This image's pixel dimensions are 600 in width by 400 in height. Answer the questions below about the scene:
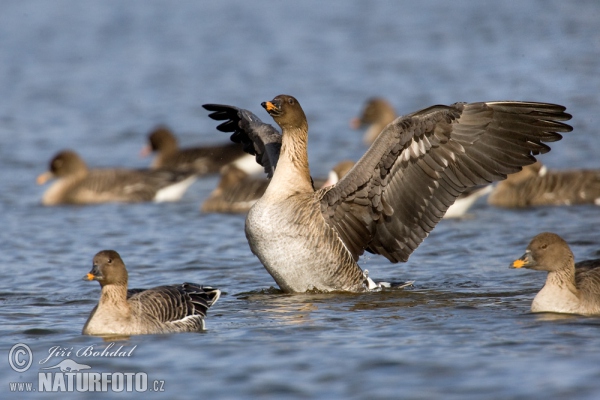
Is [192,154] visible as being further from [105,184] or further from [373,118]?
[373,118]

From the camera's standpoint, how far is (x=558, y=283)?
8.55 metres

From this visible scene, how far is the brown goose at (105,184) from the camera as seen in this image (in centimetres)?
1719

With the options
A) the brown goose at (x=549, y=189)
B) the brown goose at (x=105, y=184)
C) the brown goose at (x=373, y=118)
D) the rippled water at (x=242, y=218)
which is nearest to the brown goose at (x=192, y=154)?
the rippled water at (x=242, y=218)

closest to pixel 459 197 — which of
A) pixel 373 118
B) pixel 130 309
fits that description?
pixel 373 118

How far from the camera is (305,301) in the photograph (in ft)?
31.9

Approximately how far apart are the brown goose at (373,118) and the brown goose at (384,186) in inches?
416

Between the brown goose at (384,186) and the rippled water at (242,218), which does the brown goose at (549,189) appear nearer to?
the rippled water at (242,218)

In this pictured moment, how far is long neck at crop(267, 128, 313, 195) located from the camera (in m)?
9.89

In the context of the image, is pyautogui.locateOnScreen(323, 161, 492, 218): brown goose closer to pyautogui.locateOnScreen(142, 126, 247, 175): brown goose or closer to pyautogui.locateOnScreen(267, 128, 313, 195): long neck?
pyautogui.locateOnScreen(267, 128, 313, 195): long neck

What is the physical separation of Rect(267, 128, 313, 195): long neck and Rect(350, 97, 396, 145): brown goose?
10602mm

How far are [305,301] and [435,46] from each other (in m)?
21.9
